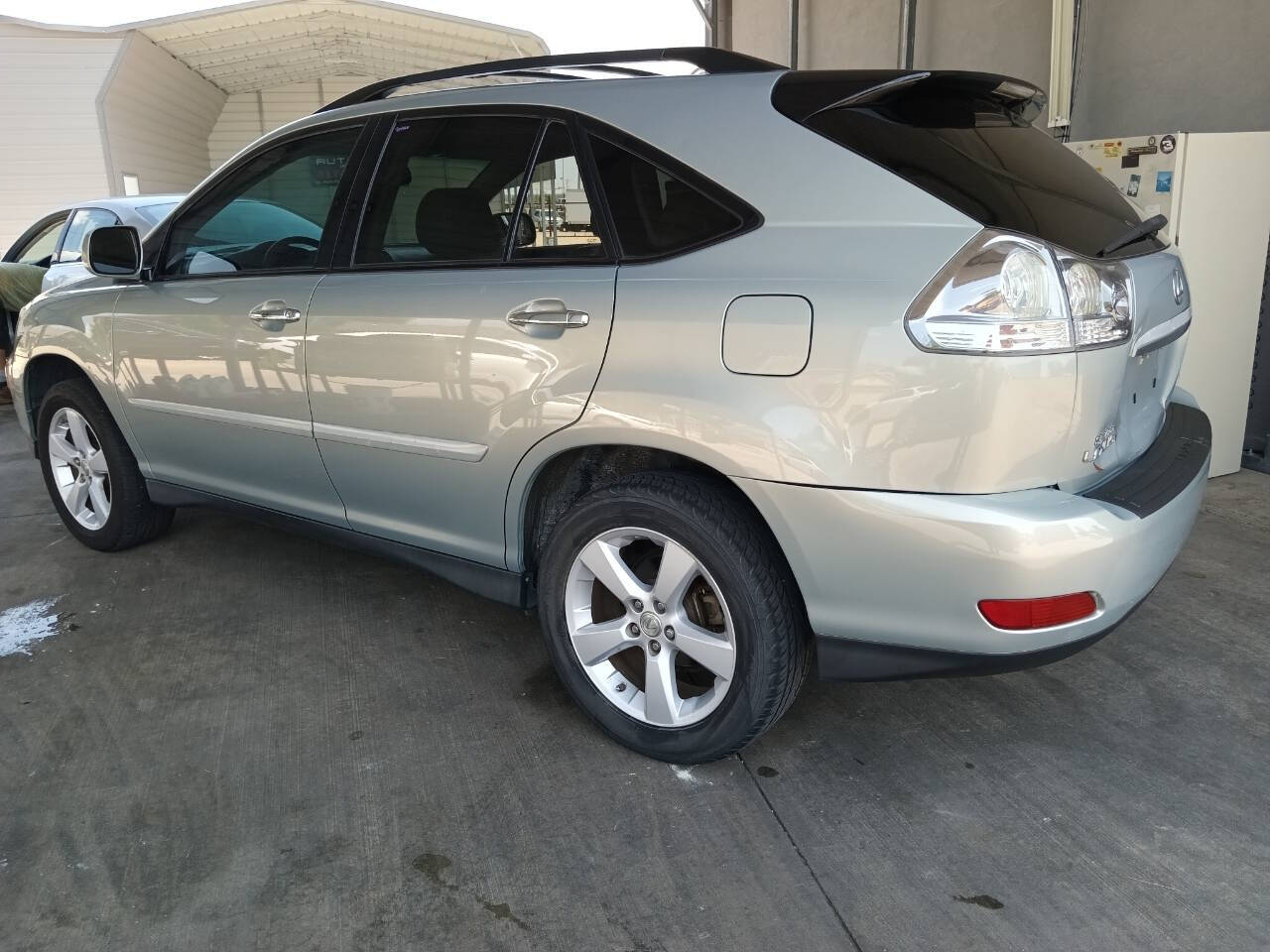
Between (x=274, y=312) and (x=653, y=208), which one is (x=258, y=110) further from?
(x=653, y=208)

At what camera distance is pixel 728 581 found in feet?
7.31

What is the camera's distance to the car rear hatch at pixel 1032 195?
6.50 feet

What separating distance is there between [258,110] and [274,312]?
25301 mm

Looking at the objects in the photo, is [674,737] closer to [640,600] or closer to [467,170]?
[640,600]

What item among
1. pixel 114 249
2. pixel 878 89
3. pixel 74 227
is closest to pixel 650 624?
pixel 878 89

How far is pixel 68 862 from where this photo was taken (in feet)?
7.20

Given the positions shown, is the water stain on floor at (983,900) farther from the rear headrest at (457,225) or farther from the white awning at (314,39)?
the white awning at (314,39)

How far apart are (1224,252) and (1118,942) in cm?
399

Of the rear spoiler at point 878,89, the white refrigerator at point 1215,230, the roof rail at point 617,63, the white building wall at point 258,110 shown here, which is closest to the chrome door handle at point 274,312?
the roof rail at point 617,63

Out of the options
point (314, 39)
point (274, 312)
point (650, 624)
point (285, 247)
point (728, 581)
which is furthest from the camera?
point (314, 39)

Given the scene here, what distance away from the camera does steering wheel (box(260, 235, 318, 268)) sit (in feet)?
10.1

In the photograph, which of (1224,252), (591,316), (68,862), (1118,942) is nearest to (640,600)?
(591,316)

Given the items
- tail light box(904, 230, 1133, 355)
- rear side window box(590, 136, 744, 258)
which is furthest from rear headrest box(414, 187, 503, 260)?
tail light box(904, 230, 1133, 355)

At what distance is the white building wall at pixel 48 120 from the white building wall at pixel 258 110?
8.72m
